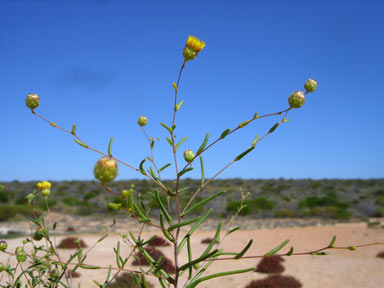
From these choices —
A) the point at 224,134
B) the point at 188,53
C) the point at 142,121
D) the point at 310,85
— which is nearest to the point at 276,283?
the point at 142,121

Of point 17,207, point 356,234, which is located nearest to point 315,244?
point 356,234

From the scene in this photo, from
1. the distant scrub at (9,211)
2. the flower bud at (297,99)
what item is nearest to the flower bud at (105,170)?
Result: the flower bud at (297,99)

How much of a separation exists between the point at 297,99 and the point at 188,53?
55 cm

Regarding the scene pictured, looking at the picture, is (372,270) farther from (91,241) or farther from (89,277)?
(91,241)

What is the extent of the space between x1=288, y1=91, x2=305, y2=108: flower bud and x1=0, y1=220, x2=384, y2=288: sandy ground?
5.57 m

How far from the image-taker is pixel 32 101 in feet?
5.36

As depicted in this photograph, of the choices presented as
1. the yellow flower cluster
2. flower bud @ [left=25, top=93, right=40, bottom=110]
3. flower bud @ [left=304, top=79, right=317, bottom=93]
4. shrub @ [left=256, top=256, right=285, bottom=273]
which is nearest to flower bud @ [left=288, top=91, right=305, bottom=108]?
flower bud @ [left=304, top=79, right=317, bottom=93]

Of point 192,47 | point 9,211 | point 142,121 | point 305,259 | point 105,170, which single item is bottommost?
point 305,259

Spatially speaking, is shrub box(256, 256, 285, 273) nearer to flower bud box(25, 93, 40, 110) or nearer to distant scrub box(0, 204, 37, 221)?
flower bud box(25, 93, 40, 110)

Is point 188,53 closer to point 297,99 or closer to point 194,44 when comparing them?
point 194,44

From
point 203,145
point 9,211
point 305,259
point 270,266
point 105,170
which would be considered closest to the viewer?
point 105,170

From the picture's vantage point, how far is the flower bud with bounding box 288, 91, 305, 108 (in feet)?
5.20

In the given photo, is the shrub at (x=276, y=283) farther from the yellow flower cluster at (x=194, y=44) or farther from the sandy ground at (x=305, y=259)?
the yellow flower cluster at (x=194, y=44)

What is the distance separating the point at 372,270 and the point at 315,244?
3.16 meters
